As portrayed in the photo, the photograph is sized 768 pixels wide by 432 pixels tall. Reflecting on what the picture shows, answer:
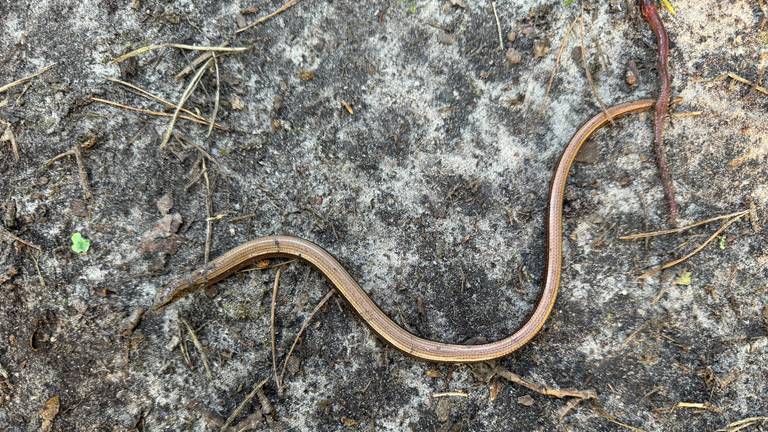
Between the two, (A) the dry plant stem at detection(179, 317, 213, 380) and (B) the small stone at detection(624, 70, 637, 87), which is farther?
(B) the small stone at detection(624, 70, 637, 87)

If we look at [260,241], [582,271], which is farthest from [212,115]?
[582,271]

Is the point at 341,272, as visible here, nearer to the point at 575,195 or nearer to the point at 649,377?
the point at 575,195

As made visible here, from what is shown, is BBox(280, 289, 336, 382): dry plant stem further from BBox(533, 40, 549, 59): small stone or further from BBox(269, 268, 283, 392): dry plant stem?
BBox(533, 40, 549, 59): small stone

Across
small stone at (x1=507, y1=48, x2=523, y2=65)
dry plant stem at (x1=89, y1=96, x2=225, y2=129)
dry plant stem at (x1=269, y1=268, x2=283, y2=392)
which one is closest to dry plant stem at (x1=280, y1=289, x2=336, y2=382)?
dry plant stem at (x1=269, y1=268, x2=283, y2=392)

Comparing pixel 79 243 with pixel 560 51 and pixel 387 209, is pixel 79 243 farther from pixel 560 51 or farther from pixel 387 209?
pixel 560 51

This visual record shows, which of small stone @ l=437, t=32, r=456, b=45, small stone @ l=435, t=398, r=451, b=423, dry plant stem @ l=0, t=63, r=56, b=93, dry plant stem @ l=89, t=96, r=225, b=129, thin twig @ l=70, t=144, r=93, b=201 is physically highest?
small stone @ l=437, t=32, r=456, b=45

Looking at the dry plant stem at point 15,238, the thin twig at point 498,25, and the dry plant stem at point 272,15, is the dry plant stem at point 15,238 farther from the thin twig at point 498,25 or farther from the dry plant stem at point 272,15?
the thin twig at point 498,25
